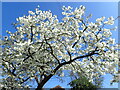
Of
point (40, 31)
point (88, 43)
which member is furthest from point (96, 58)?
point (40, 31)

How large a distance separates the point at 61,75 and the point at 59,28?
374 centimetres

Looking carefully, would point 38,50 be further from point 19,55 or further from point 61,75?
point 61,75

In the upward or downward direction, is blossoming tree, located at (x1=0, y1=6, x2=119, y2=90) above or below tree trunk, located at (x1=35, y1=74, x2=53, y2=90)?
above

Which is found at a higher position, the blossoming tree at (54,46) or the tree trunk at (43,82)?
the blossoming tree at (54,46)

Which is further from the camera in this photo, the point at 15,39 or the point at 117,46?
the point at 15,39

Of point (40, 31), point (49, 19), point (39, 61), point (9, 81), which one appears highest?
point (49, 19)

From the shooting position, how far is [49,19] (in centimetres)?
1066

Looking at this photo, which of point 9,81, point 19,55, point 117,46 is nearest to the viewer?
point 117,46

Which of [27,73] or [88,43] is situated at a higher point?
[88,43]

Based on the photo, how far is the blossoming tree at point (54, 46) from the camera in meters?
9.30

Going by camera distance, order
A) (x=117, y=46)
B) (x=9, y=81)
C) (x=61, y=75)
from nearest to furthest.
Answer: (x=117, y=46) → (x=9, y=81) → (x=61, y=75)

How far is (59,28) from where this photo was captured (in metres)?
9.70

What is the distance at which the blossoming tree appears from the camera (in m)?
9.30

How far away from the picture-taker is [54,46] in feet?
32.8
